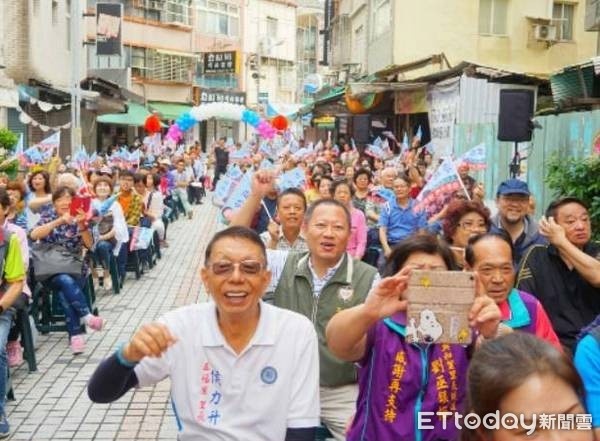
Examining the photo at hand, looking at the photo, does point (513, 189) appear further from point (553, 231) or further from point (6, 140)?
point (6, 140)

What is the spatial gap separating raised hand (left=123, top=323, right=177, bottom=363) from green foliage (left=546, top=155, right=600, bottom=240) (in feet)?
20.2

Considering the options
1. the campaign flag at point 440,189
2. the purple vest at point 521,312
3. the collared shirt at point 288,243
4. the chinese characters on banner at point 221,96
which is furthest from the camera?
the chinese characters on banner at point 221,96

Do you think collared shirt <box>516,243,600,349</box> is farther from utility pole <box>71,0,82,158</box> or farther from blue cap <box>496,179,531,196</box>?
utility pole <box>71,0,82,158</box>

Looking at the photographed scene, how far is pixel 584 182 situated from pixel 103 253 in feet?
20.3

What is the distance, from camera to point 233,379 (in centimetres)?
308

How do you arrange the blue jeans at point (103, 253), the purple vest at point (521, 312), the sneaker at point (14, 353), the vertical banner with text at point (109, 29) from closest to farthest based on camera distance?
the purple vest at point (521, 312), the sneaker at point (14, 353), the blue jeans at point (103, 253), the vertical banner with text at point (109, 29)

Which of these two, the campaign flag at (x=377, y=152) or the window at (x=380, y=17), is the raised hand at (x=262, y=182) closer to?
the campaign flag at (x=377, y=152)

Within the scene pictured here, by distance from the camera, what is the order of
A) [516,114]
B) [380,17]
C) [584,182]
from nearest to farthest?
1. [584,182]
2. [516,114]
3. [380,17]

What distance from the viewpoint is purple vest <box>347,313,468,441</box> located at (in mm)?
3217

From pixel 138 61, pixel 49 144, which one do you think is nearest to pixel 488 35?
pixel 49 144

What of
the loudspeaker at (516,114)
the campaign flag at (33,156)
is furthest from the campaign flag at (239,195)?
the campaign flag at (33,156)

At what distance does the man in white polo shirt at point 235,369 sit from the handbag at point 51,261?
17.8 ft

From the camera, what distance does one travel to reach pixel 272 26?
60812mm

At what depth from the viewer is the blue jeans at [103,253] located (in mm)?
11508
